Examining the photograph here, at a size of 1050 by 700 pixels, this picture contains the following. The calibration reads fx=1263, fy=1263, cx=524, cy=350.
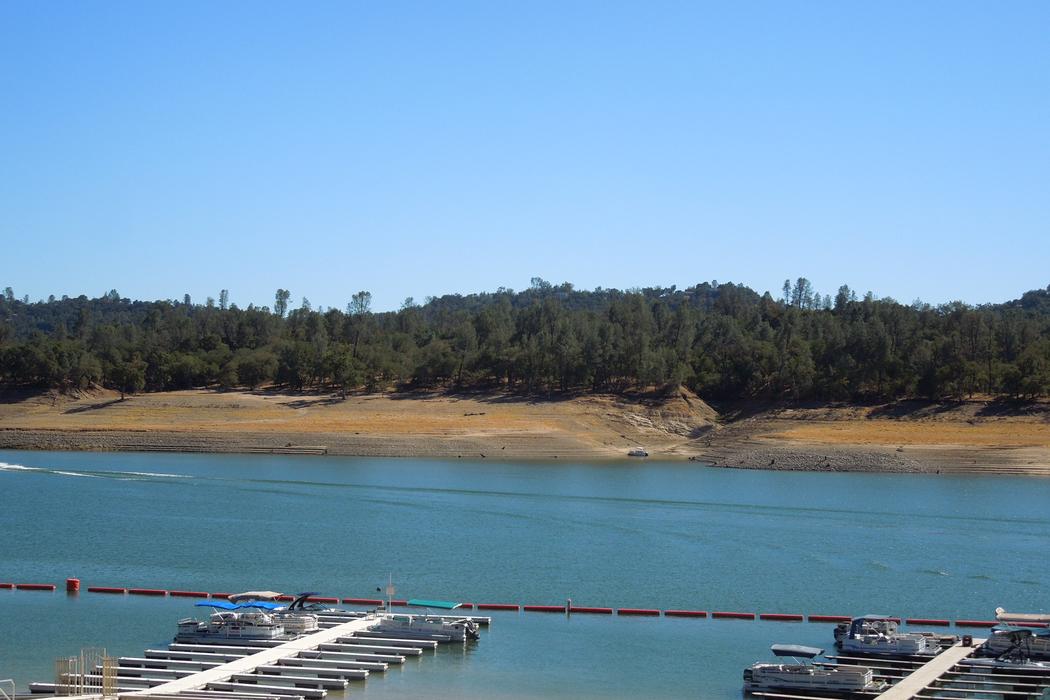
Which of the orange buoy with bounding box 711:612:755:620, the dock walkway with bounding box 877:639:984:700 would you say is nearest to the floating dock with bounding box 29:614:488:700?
the orange buoy with bounding box 711:612:755:620

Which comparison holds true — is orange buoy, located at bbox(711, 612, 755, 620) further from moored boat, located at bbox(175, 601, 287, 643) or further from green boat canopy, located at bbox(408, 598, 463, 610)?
moored boat, located at bbox(175, 601, 287, 643)

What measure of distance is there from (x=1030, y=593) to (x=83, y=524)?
45.2 m

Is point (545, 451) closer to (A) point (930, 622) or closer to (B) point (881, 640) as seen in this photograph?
(A) point (930, 622)

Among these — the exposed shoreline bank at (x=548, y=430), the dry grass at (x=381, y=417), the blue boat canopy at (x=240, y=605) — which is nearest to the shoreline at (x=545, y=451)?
the exposed shoreline bank at (x=548, y=430)

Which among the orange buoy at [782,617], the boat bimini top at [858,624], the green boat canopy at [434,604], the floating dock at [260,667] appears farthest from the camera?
the orange buoy at [782,617]

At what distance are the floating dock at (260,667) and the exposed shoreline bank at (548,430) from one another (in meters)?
68.5

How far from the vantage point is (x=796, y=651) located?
38.7 metres

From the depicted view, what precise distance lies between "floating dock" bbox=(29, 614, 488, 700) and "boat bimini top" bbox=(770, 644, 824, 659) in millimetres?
10720

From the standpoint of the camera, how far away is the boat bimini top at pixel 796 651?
3859cm

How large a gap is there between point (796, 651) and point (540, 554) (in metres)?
20.6

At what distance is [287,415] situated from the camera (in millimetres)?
122062

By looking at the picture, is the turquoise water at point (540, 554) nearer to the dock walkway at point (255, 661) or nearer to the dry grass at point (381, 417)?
the dock walkway at point (255, 661)

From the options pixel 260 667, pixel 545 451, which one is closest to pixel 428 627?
pixel 260 667

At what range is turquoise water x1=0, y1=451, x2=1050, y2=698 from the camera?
130 feet
